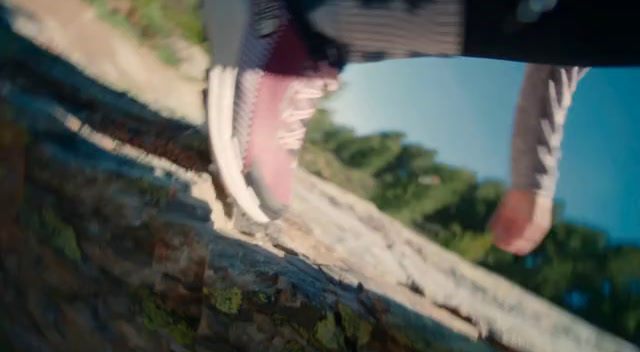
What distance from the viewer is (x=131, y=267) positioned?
480 mm

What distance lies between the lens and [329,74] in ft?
1.64

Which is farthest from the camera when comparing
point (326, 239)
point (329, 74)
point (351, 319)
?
point (326, 239)

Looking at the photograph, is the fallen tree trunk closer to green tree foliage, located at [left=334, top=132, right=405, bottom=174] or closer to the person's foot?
the person's foot

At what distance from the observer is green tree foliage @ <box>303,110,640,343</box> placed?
0.52 m

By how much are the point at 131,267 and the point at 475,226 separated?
13.4 inches

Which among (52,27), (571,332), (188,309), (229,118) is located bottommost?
(571,332)

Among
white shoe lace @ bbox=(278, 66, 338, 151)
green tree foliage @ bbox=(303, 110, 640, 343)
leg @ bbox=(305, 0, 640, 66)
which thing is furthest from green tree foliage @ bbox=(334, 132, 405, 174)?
leg @ bbox=(305, 0, 640, 66)

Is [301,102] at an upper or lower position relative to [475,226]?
upper

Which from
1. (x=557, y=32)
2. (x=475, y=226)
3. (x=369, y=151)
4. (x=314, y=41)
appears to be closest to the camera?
(x=557, y=32)

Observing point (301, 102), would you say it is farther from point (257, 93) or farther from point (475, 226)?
point (475, 226)

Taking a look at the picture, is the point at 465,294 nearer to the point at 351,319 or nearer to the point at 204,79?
the point at 351,319

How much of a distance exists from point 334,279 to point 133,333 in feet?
0.58

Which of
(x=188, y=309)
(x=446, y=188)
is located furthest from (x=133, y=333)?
(x=446, y=188)

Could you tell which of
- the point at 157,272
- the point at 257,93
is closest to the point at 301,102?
the point at 257,93
